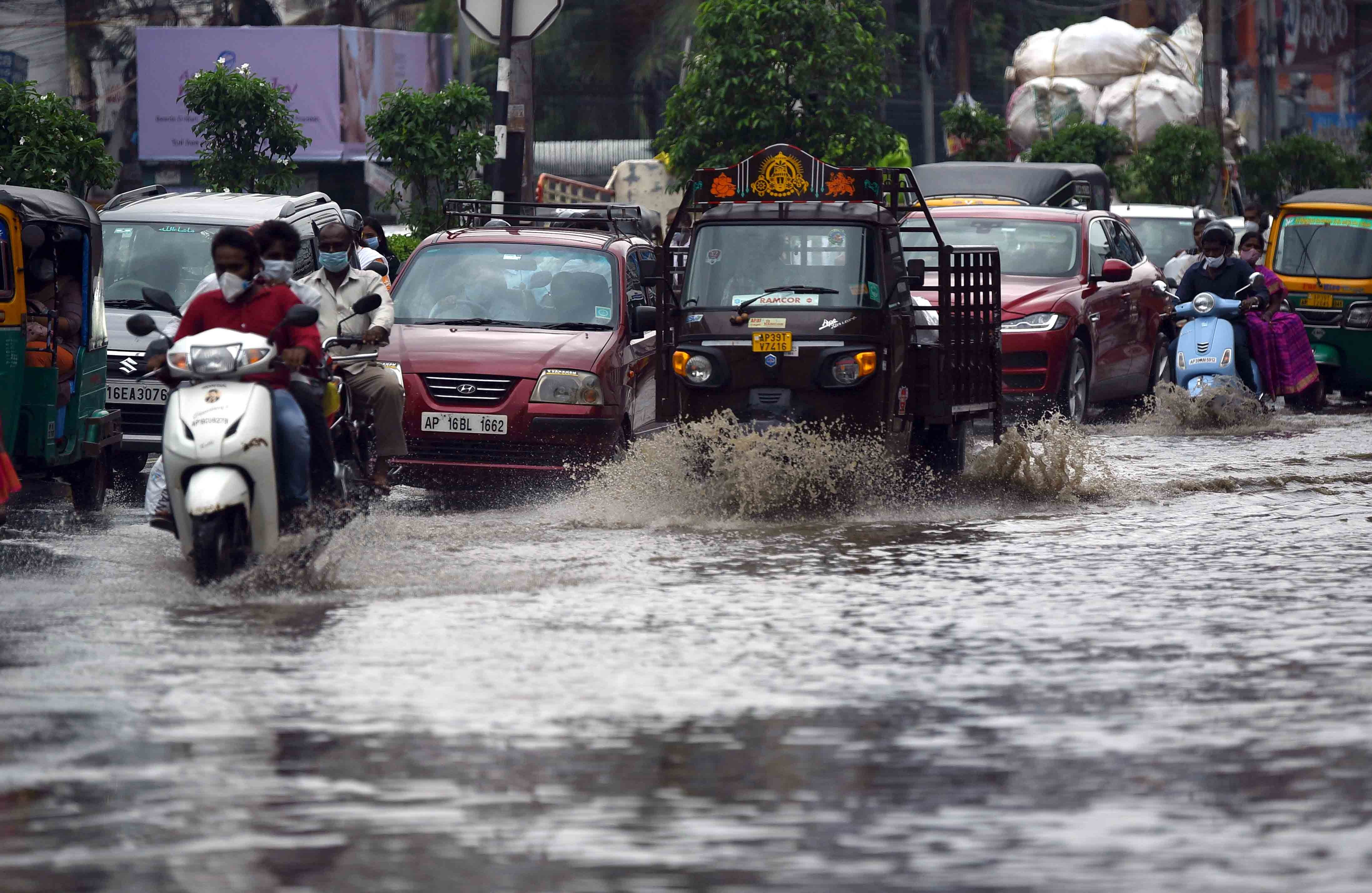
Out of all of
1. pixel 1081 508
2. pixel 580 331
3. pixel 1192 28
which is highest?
pixel 1192 28

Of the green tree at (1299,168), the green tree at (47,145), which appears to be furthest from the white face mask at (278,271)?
the green tree at (1299,168)

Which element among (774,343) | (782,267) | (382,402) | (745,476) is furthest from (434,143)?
(745,476)

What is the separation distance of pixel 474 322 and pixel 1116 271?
6.42 m

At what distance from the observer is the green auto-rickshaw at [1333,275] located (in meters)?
21.1

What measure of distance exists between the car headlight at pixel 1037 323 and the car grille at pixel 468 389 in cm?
604

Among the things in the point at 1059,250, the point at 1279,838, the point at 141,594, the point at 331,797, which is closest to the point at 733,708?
the point at 331,797

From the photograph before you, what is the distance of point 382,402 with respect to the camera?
1194 cm

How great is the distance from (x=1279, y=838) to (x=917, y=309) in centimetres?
875

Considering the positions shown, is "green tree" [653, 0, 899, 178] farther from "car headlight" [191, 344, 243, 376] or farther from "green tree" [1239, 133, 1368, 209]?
"car headlight" [191, 344, 243, 376]

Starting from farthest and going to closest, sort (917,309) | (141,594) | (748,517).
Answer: (917,309)
(748,517)
(141,594)

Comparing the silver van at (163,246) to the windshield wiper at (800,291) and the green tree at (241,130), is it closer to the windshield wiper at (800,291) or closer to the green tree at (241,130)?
the windshield wiper at (800,291)

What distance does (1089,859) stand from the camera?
16.6 feet

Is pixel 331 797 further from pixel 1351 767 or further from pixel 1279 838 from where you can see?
pixel 1351 767

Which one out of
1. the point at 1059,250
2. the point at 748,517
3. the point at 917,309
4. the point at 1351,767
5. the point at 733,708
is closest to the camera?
the point at 1351,767
